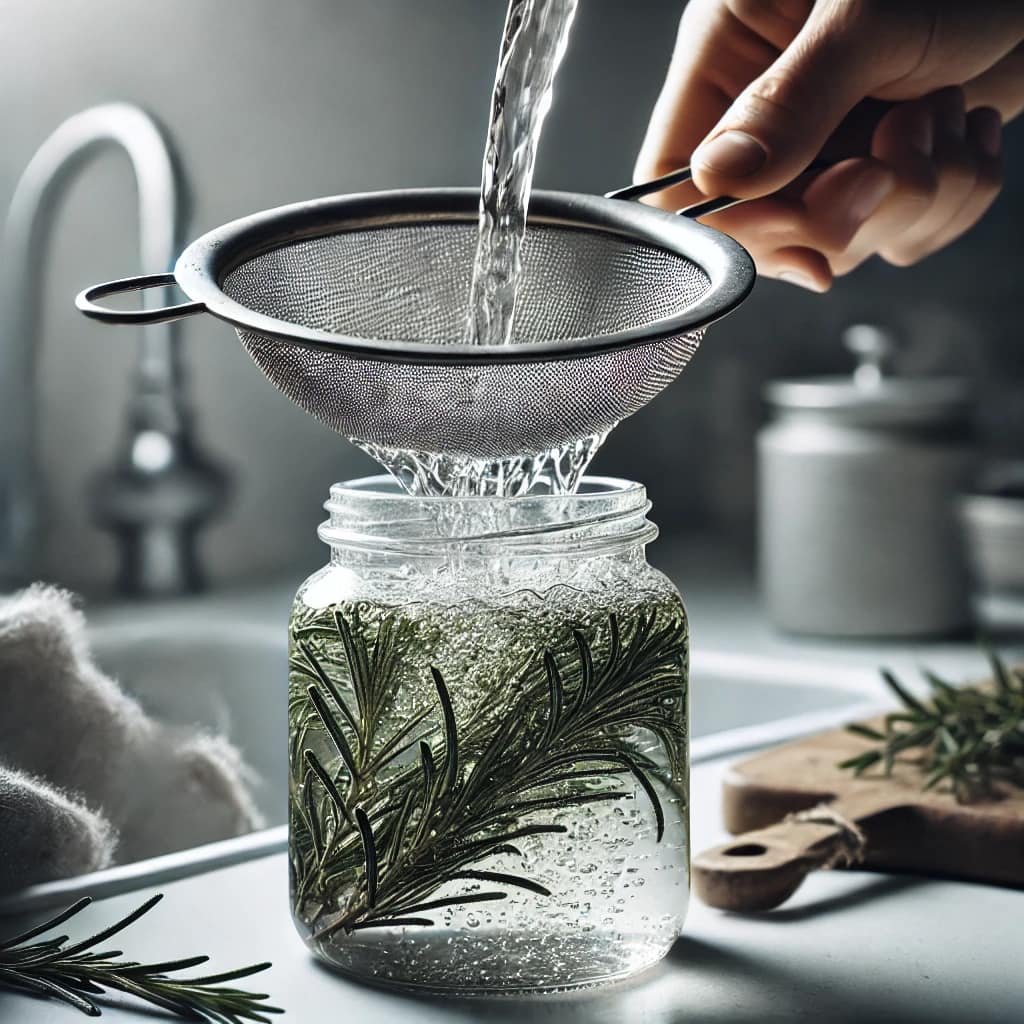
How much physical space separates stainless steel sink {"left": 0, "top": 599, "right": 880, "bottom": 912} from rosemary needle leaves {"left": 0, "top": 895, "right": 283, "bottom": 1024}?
0.51 metres

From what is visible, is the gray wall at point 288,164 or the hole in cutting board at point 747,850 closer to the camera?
the hole in cutting board at point 747,850

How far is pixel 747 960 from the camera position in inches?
22.3

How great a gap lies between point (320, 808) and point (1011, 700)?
1.41 feet

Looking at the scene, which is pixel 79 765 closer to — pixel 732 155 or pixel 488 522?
pixel 488 522

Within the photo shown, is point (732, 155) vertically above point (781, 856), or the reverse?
point (732, 155)

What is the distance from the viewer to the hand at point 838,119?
658 mm

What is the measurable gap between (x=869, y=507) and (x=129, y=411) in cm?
61

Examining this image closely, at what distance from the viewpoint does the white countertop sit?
20.2 inches

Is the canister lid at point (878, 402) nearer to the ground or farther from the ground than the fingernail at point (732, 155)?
nearer to the ground

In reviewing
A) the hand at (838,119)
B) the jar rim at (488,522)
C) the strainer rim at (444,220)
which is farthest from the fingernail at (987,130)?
the jar rim at (488,522)

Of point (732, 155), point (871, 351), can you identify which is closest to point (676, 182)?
point (732, 155)

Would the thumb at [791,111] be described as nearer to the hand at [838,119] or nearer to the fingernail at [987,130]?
the hand at [838,119]

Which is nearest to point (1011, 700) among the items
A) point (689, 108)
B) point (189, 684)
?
point (689, 108)

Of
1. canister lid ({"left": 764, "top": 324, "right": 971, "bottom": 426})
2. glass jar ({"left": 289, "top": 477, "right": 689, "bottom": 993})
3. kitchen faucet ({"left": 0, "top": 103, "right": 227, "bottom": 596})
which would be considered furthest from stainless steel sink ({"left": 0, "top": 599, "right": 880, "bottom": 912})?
glass jar ({"left": 289, "top": 477, "right": 689, "bottom": 993})
